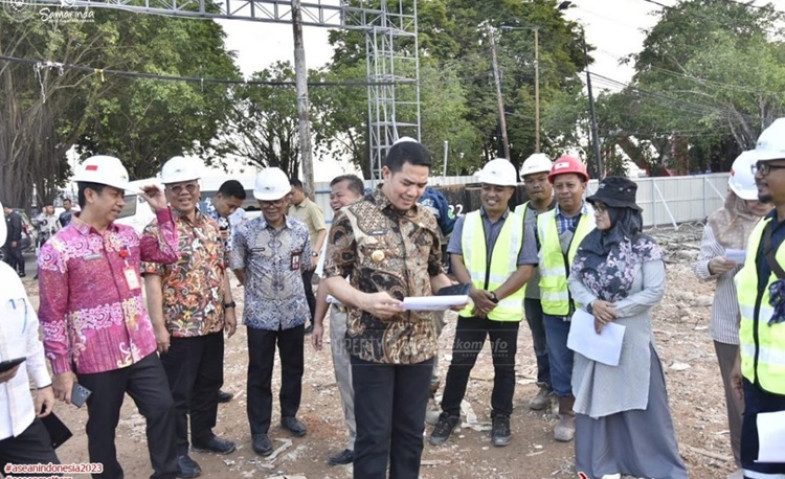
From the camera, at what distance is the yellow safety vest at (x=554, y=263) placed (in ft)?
14.0

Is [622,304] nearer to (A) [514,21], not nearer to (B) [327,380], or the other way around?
(B) [327,380]

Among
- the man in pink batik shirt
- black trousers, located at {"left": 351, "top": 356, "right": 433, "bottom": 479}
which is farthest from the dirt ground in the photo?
black trousers, located at {"left": 351, "top": 356, "right": 433, "bottom": 479}

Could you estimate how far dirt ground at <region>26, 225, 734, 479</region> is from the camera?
161 inches

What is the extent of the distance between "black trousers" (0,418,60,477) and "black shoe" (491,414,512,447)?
2808 mm

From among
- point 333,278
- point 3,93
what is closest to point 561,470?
point 333,278

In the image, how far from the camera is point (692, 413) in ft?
15.9

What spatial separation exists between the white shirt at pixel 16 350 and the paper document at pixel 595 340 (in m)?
2.84

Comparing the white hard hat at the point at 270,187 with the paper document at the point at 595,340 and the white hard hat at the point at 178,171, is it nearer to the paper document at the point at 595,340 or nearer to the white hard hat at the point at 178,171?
the white hard hat at the point at 178,171

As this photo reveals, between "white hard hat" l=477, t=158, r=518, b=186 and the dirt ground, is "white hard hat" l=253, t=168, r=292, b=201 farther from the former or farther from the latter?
the dirt ground

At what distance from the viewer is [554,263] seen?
4.36 m

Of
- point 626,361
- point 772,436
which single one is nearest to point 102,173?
point 626,361

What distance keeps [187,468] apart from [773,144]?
12.5 feet

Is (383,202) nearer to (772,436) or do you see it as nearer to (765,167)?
(765,167)

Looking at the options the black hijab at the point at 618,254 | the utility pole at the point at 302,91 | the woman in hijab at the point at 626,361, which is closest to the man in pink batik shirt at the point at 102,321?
the woman in hijab at the point at 626,361
